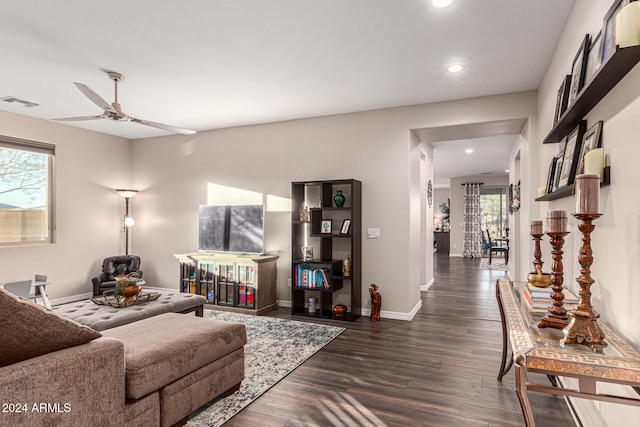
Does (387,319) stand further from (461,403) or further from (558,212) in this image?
(558,212)

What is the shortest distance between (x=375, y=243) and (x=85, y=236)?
4686 millimetres

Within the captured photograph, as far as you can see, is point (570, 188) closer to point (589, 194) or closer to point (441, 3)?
point (589, 194)

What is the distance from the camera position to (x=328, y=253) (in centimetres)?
501

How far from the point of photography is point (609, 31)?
1.69 metres

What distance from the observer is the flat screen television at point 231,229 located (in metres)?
5.40

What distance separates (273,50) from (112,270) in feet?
14.6

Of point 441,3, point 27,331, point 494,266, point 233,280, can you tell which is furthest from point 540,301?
point 494,266

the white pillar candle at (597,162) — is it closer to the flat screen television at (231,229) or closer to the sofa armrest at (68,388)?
the sofa armrest at (68,388)

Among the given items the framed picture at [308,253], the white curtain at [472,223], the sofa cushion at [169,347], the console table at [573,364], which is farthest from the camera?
the white curtain at [472,223]

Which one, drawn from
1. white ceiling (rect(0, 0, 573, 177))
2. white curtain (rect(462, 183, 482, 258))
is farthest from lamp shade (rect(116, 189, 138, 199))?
white curtain (rect(462, 183, 482, 258))

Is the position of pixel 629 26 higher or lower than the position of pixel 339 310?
higher

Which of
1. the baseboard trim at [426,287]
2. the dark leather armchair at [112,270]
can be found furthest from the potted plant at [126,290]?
the baseboard trim at [426,287]

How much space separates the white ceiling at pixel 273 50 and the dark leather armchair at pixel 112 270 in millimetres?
2371

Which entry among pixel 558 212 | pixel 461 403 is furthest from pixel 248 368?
pixel 558 212
